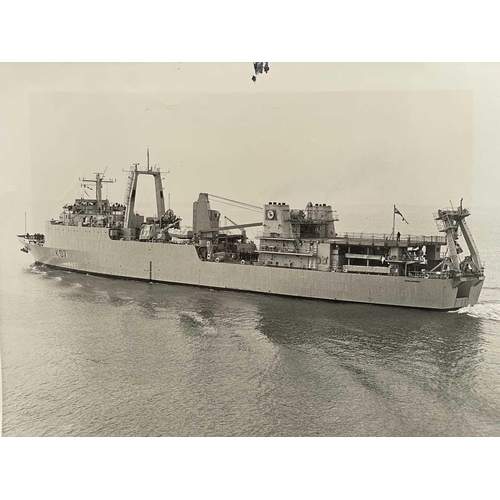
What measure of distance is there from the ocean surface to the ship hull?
734 millimetres

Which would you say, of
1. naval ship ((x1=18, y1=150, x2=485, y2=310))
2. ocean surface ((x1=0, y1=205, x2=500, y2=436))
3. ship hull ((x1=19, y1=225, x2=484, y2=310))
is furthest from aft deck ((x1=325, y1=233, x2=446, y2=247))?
ship hull ((x1=19, y1=225, x2=484, y2=310))

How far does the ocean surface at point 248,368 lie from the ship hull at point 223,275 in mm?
734

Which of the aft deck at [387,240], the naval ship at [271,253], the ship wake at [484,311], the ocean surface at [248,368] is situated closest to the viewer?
the ocean surface at [248,368]

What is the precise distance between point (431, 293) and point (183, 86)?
10.6m

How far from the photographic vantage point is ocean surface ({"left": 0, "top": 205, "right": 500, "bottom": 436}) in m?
8.98

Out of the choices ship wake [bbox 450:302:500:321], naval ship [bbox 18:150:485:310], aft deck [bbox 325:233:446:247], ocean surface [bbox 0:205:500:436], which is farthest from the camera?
aft deck [bbox 325:233:446:247]

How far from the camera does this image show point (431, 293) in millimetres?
16719

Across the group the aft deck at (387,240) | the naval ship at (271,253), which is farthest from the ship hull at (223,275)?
the aft deck at (387,240)

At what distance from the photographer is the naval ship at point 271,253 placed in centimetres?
1677

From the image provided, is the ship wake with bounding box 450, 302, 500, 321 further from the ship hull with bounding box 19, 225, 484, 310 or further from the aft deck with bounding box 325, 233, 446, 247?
the aft deck with bounding box 325, 233, 446, 247

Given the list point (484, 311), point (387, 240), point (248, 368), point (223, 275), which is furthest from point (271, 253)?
point (248, 368)

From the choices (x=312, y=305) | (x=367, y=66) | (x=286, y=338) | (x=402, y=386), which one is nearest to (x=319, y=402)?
(x=402, y=386)

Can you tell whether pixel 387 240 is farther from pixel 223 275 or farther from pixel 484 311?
pixel 223 275

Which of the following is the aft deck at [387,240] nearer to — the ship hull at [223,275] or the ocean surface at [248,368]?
the ocean surface at [248,368]
